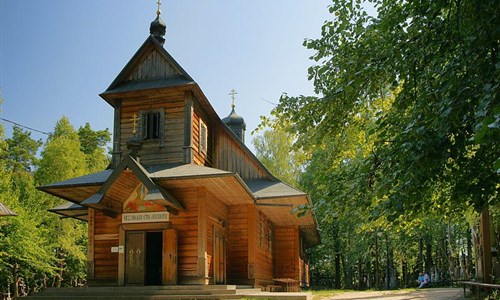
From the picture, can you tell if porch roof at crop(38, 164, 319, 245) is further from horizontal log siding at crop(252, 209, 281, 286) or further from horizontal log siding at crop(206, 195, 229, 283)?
horizontal log siding at crop(252, 209, 281, 286)

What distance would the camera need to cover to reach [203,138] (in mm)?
19031

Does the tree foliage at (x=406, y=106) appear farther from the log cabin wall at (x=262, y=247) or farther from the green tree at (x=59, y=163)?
the green tree at (x=59, y=163)

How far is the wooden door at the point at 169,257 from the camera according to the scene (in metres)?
15.3

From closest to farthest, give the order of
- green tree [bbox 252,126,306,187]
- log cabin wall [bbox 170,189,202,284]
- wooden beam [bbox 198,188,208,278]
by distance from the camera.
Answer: wooden beam [bbox 198,188,208,278] < log cabin wall [bbox 170,189,202,284] < green tree [bbox 252,126,306,187]

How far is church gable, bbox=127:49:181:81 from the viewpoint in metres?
18.1

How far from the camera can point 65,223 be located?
97.9ft

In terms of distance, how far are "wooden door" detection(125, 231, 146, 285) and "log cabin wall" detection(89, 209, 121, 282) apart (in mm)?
622

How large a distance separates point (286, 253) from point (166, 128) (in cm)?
948

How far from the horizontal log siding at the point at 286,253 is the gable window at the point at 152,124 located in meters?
8.90

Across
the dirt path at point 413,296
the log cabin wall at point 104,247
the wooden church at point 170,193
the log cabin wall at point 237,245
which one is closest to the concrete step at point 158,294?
the wooden church at point 170,193

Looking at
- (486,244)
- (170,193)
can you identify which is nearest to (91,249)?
(170,193)

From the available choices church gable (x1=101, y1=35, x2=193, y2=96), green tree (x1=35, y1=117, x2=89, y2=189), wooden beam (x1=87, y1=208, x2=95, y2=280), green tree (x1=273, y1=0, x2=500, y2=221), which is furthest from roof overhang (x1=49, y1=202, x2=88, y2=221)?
green tree (x1=273, y1=0, x2=500, y2=221)

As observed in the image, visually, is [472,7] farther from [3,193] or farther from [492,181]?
[3,193]

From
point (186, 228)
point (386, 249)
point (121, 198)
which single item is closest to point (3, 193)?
point (121, 198)
